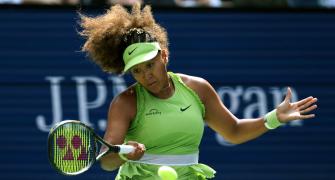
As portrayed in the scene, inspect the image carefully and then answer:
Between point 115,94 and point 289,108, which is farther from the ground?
point 289,108

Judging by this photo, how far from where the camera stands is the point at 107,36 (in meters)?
4.76

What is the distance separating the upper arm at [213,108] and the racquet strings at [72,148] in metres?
0.65

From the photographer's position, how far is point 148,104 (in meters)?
4.73

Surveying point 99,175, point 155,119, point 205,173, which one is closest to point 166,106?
point 155,119

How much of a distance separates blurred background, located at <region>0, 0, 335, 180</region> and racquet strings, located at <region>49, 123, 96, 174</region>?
3.24 metres

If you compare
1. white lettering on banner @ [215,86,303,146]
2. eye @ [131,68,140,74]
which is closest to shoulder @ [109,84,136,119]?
eye @ [131,68,140,74]

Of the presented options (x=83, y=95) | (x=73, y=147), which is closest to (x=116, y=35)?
(x=73, y=147)

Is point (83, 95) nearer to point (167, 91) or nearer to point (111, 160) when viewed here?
point (167, 91)

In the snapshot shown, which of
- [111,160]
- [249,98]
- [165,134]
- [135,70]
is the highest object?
[135,70]

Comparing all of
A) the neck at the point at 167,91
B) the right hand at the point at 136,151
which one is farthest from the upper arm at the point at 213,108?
the right hand at the point at 136,151

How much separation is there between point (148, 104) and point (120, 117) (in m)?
0.17

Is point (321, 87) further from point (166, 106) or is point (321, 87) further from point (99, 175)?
point (166, 106)

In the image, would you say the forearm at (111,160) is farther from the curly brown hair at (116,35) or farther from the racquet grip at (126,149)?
the curly brown hair at (116,35)

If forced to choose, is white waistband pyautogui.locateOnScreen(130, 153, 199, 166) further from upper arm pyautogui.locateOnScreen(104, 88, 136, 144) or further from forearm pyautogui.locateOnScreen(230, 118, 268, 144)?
forearm pyautogui.locateOnScreen(230, 118, 268, 144)
